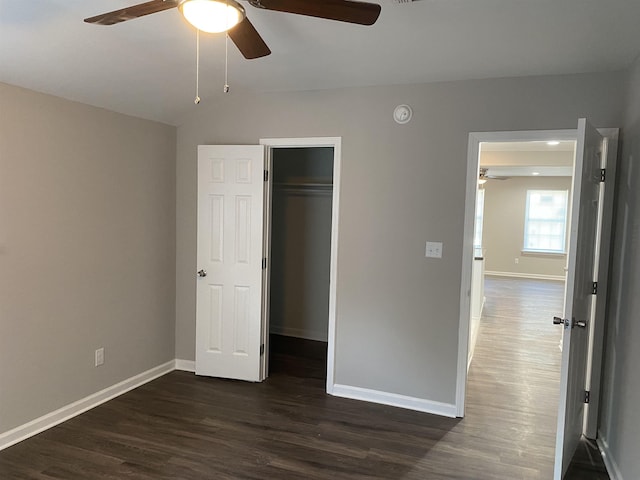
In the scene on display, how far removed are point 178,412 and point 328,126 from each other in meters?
2.43

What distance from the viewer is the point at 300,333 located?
542 centimetres

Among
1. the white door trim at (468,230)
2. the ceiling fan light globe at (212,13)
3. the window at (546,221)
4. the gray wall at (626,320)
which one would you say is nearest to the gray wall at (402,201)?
the white door trim at (468,230)

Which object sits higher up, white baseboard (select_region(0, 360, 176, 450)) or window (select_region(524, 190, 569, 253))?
window (select_region(524, 190, 569, 253))

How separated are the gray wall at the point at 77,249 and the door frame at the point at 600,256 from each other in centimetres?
252

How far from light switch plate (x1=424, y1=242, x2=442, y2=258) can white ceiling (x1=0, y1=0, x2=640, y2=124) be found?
1.19m

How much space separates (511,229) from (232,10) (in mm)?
10441

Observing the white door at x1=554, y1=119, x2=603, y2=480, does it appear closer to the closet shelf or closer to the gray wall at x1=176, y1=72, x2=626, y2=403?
the gray wall at x1=176, y1=72, x2=626, y2=403

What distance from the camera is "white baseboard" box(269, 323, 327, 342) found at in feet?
17.5

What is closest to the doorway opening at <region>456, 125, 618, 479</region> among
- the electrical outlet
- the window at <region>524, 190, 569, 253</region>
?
the electrical outlet

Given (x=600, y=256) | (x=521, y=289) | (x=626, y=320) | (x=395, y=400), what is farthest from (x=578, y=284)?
(x=521, y=289)

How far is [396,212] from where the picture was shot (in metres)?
3.49

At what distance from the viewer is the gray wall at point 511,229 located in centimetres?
Result: 1060

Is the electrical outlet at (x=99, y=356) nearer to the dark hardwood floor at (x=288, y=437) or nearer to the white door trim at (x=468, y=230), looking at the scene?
the dark hardwood floor at (x=288, y=437)

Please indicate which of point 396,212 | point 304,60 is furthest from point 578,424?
point 304,60
